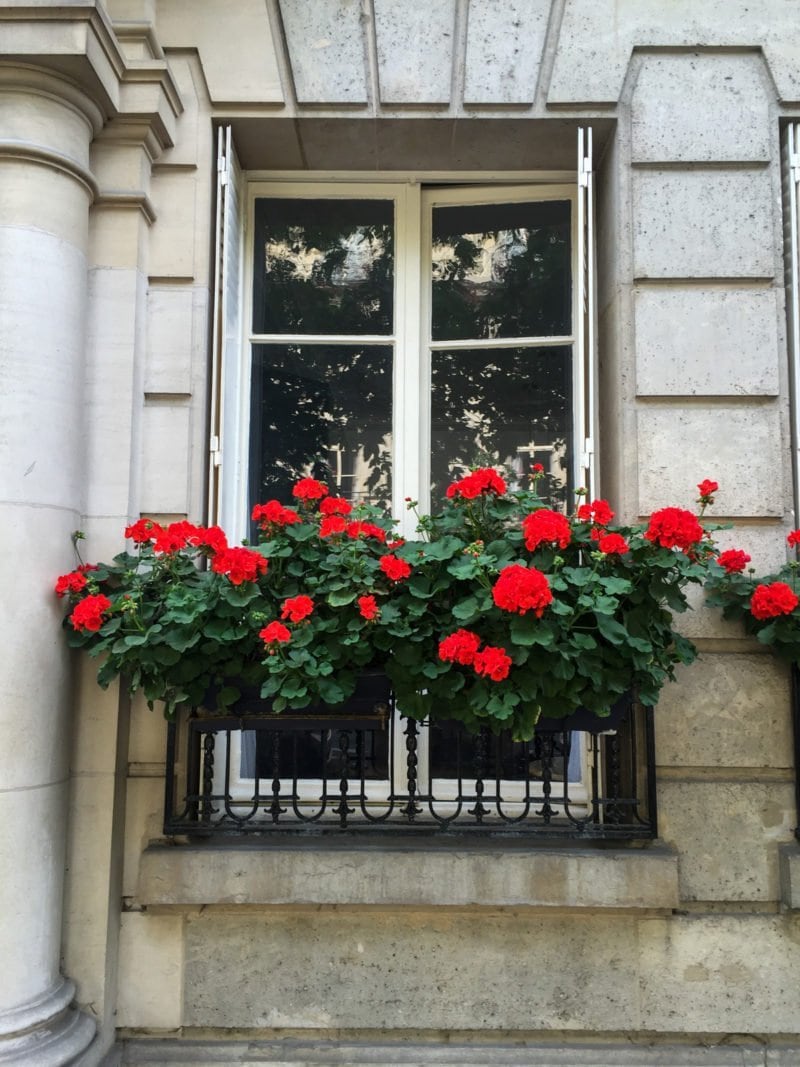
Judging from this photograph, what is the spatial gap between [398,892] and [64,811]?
1.46 metres

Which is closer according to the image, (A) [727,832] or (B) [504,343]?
(A) [727,832]

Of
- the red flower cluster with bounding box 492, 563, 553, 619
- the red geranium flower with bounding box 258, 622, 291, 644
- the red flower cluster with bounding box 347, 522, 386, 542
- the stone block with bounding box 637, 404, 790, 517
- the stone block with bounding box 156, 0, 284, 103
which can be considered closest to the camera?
the red flower cluster with bounding box 492, 563, 553, 619

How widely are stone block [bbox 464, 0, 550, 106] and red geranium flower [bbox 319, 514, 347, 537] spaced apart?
2212mm

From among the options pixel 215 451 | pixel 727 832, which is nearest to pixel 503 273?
pixel 215 451

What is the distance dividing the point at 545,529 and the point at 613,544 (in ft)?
0.83

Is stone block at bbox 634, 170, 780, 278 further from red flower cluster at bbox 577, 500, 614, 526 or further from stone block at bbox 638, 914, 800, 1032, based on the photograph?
stone block at bbox 638, 914, 800, 1032

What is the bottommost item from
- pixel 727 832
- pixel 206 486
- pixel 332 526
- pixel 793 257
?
pixel 727 832

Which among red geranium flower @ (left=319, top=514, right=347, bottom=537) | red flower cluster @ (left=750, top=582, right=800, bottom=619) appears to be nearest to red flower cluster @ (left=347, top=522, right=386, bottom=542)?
red geranium flower @ (left=319, top=514, right=347, bottom=537)

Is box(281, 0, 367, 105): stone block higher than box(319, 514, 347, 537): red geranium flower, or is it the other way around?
box(281, 0, 367, 105): stone block

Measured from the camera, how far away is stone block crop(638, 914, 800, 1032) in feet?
11.0

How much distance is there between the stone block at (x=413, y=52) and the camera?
3824 mm

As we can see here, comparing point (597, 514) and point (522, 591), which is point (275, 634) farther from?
point (597, 514)

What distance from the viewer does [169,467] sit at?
3.69 meters

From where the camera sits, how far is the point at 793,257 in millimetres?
3781
